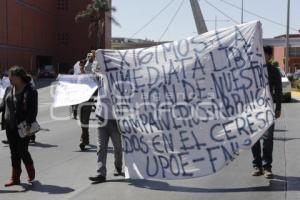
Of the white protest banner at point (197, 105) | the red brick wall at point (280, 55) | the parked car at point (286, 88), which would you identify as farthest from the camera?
the red brick wall at point (280, 55)

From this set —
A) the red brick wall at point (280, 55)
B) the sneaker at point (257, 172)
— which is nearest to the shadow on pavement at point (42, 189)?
the sneaker at point (257, 172)

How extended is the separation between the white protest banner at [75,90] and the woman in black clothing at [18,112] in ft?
9.51

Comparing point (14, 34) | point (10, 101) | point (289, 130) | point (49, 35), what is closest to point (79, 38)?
point (49, 35)

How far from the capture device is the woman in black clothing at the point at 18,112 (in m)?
8.05

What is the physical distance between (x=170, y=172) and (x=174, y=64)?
56.6 inches

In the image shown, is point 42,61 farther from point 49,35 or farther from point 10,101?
point 10,101

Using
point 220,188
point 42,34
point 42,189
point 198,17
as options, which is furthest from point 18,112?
point 42,34

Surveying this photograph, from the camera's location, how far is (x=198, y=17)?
65.3 feet

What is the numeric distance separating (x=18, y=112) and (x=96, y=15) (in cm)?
7930

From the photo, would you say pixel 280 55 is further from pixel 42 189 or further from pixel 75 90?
pixel 42 189

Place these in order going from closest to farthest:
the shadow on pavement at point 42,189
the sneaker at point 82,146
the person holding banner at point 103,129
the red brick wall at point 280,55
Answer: the shadow on pavement at point 42,189
the person holding banner at point 103,129
the sneaker at point 82,146
the red brick wall at point 280,55

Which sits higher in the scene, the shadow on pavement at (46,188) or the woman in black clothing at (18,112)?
the woman in black clothing at (18,112)

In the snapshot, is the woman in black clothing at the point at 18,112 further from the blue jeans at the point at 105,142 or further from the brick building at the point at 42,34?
the brick building at the point at 42,34

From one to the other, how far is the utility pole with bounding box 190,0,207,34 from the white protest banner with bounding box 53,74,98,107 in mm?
7952
